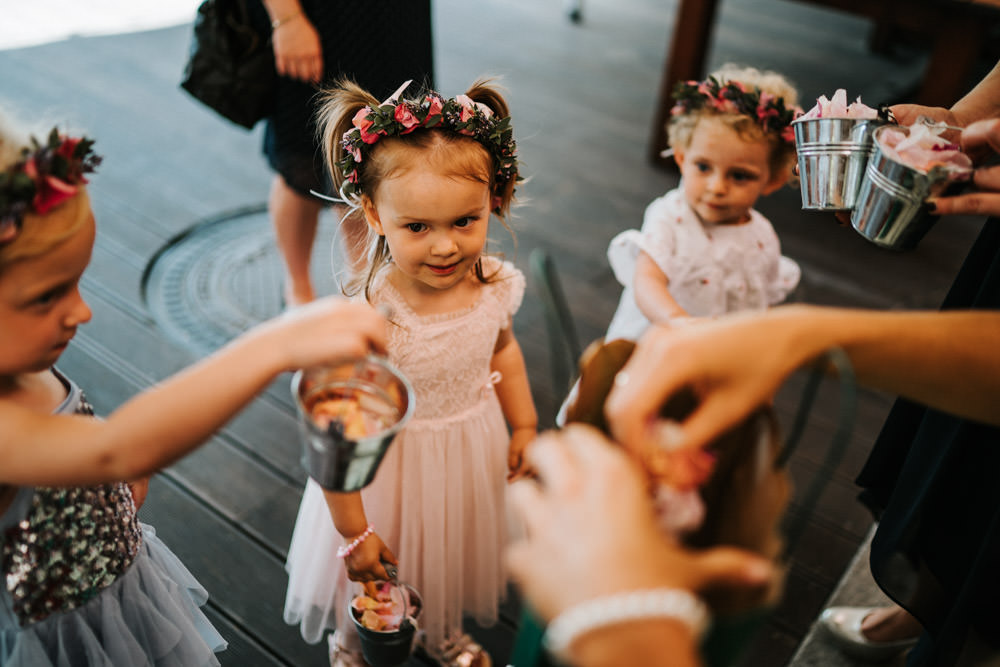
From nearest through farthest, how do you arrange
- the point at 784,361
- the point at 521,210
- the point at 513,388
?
the point at 784,361, the point at 513,388, the point at 521,210

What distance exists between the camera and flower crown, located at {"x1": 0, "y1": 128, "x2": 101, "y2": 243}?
2.45ft

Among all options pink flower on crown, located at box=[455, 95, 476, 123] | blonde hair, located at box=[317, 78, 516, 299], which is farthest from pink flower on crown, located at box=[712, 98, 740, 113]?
pink flower on crown, located at box=[455, 95, 476, 123]

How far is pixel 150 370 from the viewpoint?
2094 millimetres

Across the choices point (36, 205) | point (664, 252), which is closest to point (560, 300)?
point (36, 205)

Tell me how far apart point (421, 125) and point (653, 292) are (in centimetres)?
63

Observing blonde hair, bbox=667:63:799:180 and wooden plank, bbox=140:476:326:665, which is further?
blonde hair, bbox=667:63:799:180

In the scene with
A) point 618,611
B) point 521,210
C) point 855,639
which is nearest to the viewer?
point 618,611

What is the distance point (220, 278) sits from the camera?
8.04ft

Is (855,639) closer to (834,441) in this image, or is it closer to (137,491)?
(834,441)

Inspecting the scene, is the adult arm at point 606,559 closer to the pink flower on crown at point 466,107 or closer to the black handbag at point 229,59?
the pink flower on crown at point 466,107

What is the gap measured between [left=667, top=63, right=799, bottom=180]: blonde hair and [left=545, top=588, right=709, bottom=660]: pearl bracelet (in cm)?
127

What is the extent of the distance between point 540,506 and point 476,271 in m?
0.80

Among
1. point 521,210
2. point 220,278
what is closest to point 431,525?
point 220,278

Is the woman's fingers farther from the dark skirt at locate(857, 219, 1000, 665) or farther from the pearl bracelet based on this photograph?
the dark skirt at locate(857, 219, 1000, 665)
